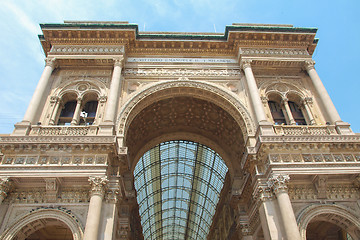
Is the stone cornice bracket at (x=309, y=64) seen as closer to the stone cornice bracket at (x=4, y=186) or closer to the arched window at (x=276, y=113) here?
the arched window at (x=276, y=113)

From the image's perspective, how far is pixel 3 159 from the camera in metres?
13.0

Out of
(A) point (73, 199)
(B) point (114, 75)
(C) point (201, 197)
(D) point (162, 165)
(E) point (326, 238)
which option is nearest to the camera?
(A) point (73, 199)

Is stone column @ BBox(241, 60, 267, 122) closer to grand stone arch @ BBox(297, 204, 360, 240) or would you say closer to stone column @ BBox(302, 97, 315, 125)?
stone column @ BBox(302, 97, 315, 125)

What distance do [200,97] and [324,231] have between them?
35.9 feet

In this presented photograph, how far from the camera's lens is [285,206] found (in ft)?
39.0

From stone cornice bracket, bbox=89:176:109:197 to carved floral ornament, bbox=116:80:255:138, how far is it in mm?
4219

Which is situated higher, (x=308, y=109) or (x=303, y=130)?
(x=308, y=109)

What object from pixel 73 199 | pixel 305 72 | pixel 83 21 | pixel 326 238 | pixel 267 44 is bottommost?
pixel 326 238

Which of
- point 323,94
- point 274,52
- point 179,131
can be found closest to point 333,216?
point 323,94

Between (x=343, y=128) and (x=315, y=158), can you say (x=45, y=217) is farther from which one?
(x=343, y=128)

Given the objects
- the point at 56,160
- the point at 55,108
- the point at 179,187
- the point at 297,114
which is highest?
the point at 179,187

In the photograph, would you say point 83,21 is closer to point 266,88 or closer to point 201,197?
point 266,88

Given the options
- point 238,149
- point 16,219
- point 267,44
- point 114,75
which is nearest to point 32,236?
point 16,219

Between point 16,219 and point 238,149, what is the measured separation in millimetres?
13771
